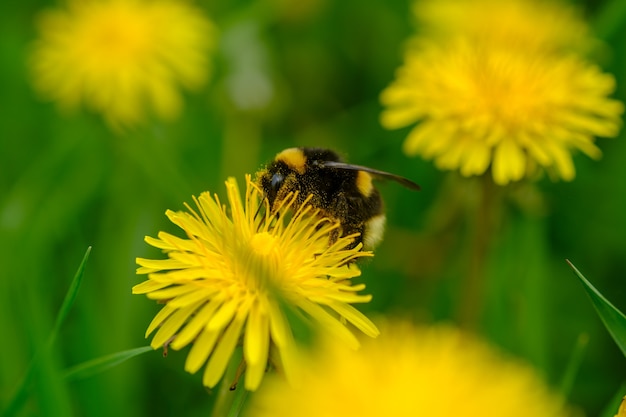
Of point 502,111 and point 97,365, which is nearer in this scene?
point 97,365

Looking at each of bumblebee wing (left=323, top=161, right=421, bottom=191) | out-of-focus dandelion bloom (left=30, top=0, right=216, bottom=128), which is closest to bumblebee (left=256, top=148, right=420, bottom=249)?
bumblebee wing (left=323, top=161, right=421, bottom=191)

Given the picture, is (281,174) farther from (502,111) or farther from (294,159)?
(502,111)

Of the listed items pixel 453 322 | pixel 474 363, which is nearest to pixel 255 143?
pixel 453 322

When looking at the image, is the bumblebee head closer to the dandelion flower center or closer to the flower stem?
the flower stem

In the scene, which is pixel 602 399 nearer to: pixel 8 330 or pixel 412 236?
pixel 412 236

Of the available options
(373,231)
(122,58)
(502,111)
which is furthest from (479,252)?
(122,58)

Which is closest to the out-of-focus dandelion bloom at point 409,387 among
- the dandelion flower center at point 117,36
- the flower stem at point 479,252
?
the flower stem at point 479,252
